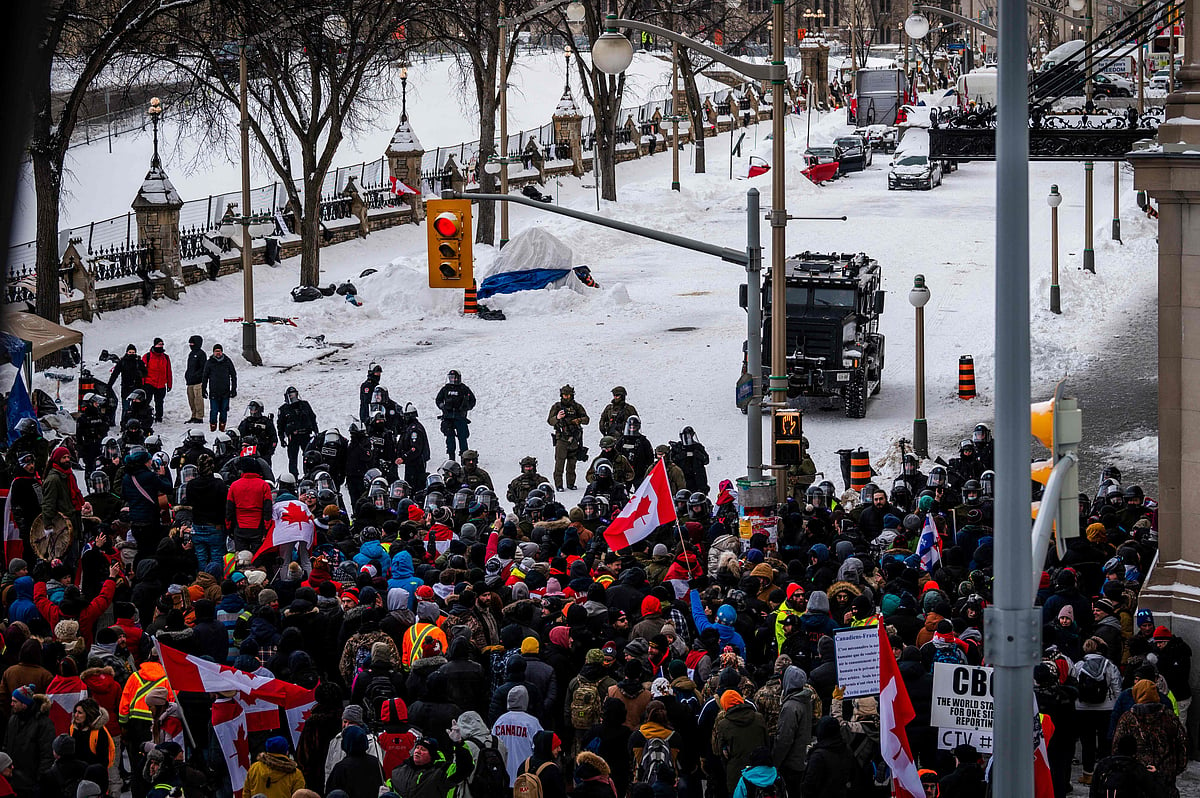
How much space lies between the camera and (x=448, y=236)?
20.7m

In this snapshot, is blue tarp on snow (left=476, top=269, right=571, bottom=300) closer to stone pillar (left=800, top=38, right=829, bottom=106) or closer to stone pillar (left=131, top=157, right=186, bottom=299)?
stone pillar (left=131, top=157, right=186, bottom=299)

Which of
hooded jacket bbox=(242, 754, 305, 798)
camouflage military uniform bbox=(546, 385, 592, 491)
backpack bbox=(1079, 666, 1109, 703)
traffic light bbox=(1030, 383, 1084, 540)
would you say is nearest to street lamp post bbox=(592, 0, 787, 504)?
camouflage military uniform bbox=(546, 385, 592, 491)

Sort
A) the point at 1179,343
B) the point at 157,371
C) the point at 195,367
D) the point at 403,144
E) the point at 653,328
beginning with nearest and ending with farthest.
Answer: the point at 1179,343, the point at 157,371, the point at 195,367, the point at 653,328, the point at 403,144

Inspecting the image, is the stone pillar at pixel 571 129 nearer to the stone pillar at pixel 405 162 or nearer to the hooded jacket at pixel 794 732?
the stone pillar at pixel 405 162

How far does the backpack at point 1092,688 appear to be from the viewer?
9820 mm

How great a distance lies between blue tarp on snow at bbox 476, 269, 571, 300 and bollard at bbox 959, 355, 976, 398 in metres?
11.9

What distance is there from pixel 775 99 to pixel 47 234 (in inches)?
640

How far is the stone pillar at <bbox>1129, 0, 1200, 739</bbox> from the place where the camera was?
11.9 m

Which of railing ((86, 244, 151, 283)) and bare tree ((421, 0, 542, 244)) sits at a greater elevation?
bare tree ((421, 0, 542, 244))

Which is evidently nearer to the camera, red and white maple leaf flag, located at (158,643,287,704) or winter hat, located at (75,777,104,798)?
winter hat, located at (75,777,104,798)

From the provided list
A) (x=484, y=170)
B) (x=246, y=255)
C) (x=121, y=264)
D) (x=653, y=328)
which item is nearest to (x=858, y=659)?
(x=246, y=255)

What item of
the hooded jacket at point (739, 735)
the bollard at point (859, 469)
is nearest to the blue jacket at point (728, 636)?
the hooded jacket at point (739, 735)

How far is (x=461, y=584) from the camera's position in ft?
36.9

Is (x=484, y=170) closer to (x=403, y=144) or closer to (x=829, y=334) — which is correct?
(x=403, y=144)
